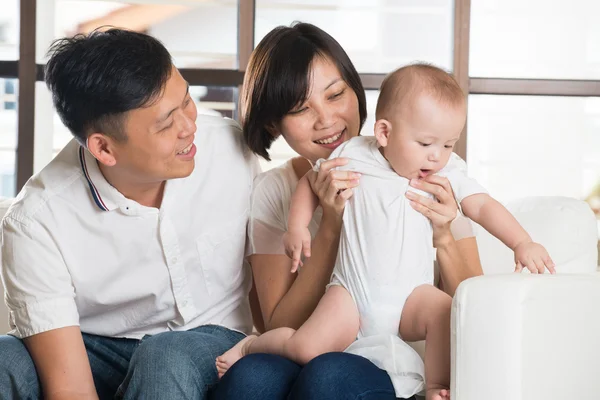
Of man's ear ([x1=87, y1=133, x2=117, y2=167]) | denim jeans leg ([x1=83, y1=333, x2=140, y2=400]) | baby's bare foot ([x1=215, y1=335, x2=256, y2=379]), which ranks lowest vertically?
denim jeans leg ([x1=83, y1=333, x2=140, y2=400])

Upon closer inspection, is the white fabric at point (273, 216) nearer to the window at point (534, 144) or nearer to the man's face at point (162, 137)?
the man's face at point (162, 137)

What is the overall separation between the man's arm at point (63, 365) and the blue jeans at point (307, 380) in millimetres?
282

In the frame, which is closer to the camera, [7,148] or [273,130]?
[273,130]

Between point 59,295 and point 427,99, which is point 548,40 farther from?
point 59,295

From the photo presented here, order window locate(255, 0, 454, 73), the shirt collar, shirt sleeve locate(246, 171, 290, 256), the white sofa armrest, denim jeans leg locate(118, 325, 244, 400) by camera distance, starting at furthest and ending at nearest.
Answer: window locate(255, 0, 454, 73) → shirt sleeve locate(246, 171, 290, 256) → the shirt collar → denim jeans leg locate(118, 325, 244, 400) → the white sofa armrest

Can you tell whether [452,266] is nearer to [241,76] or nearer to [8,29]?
[241,76]

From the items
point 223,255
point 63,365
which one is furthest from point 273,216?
point 63,365

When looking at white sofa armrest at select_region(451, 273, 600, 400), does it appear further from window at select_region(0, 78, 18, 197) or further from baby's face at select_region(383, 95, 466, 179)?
window at select_region(0, 78, 18, 197)

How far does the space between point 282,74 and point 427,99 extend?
380 millimetres

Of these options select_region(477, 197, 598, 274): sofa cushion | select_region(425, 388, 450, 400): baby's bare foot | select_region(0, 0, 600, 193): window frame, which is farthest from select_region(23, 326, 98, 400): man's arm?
select_region(0, 0, 600, 193): window frame

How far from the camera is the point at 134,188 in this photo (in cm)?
186

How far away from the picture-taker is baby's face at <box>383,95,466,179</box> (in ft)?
5.51

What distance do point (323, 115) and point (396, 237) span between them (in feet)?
1.15

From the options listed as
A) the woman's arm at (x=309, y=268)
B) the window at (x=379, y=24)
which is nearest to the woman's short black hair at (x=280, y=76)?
the woman's arm at (x=309, y=268)
